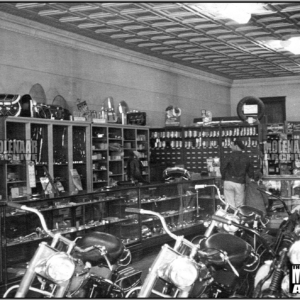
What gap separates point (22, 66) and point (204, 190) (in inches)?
155

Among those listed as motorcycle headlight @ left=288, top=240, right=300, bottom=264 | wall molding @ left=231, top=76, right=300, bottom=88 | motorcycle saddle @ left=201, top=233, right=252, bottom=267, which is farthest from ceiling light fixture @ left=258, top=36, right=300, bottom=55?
motorcycle headlight @ left=288, top=240, right=300, bottom=264

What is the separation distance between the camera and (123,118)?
39.4 feet

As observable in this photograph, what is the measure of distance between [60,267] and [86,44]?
8.63m

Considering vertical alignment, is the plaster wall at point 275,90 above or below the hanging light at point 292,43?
below

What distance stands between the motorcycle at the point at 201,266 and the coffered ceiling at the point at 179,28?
5.54 meters

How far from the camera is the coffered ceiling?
9.07 m

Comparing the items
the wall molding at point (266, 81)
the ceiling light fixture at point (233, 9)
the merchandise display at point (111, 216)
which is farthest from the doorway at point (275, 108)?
the ceiling light fixture at point (233, 9)

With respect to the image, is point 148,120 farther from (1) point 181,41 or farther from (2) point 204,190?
(2) point 204,190

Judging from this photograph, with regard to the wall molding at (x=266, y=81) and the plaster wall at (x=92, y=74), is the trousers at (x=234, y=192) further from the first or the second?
the wall molding at (x=266, y=81)

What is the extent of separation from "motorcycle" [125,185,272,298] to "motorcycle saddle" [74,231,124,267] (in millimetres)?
335

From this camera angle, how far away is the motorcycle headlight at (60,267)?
3.35m

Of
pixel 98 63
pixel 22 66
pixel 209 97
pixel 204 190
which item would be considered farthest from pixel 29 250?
pixel 209 97

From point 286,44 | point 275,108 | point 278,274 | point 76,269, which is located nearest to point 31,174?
point 76,269

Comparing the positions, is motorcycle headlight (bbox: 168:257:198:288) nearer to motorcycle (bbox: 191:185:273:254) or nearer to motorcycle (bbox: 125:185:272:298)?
motorcycle (bbox: 125:185:272:298)
